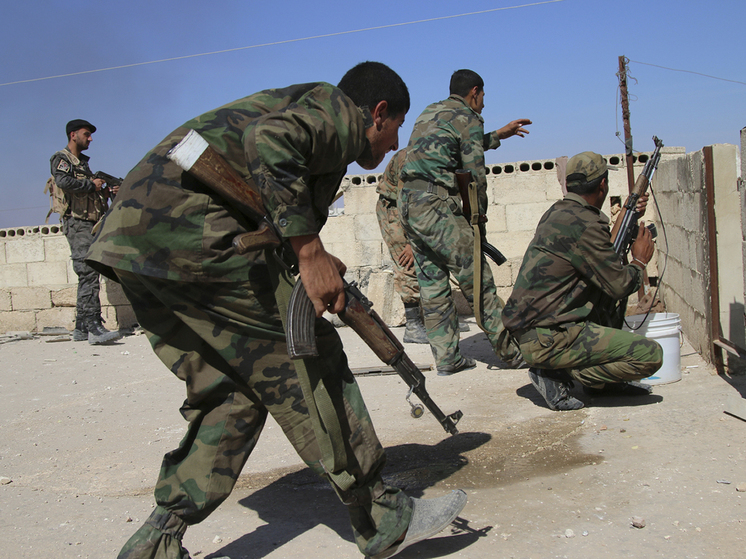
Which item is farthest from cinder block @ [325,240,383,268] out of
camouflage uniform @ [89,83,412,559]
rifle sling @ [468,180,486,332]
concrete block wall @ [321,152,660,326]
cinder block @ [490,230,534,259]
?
camouflage uniform @ [89,83,412,559]

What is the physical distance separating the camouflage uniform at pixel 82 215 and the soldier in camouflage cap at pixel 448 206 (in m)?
3.86

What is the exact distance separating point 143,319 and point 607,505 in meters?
1.79

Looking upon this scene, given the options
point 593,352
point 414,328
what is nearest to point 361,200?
point 414,328

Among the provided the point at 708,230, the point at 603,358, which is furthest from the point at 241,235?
the point at 708,230

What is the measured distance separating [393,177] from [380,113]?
166 inches

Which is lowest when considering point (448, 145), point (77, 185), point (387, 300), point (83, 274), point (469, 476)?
point (469, 476)

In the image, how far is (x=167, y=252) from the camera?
6.23 ft

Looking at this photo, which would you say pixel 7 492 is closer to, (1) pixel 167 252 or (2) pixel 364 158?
(1) pixel 167 252

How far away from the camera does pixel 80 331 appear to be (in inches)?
276

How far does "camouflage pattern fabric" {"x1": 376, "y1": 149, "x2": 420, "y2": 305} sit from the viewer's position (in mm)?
6074

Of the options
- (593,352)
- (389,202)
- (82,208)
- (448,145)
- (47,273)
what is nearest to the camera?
(593,352)

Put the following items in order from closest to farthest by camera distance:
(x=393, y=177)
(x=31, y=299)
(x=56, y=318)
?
(x=393, y=177), (x=56, y=318), (x=31, y=299)

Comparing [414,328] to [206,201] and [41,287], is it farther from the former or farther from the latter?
[41,287]

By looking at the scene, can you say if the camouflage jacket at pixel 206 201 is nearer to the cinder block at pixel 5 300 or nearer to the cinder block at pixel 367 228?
the cinder block at pixel 367 228
